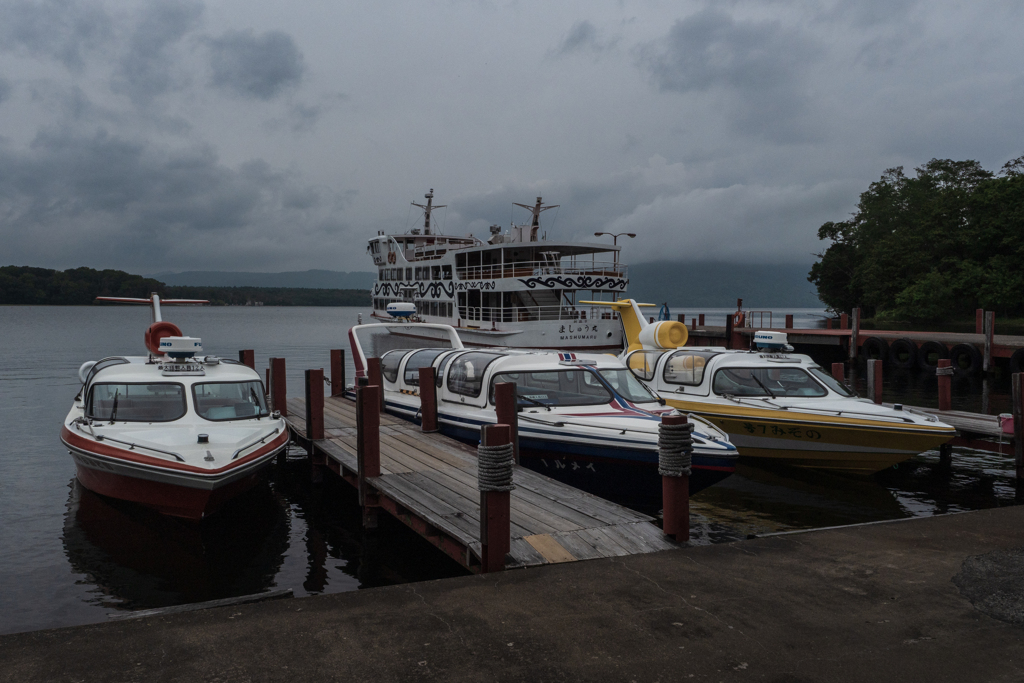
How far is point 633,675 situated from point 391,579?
5287 millimetres

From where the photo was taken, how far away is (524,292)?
36500mm

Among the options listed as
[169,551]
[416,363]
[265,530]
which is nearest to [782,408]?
[416,363]

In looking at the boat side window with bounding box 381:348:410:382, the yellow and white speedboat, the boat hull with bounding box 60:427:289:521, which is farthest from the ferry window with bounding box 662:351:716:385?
the boat hull with bounding box 60:427:289:521

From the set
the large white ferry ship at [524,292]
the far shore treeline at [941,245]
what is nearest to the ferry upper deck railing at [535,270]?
the large white ferry ship at [524,292]

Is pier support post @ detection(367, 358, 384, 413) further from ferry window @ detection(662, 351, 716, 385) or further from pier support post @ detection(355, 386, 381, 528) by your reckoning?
ferry window @ detection(662, 351, 716, 385)

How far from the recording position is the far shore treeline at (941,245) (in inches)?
1810

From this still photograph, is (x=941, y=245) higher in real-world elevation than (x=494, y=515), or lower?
higher

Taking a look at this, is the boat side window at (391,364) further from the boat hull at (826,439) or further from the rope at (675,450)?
the rope at (675,450)

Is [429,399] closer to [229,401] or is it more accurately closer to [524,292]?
[229,401]

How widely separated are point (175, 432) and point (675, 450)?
7577 millimetres

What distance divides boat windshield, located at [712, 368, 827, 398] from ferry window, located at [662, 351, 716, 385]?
0.49 m

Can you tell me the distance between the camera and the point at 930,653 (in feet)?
14.6

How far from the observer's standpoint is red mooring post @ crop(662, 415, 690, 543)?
6754 millimetres

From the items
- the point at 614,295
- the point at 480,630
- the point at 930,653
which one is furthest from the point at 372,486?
the point at 614,295
